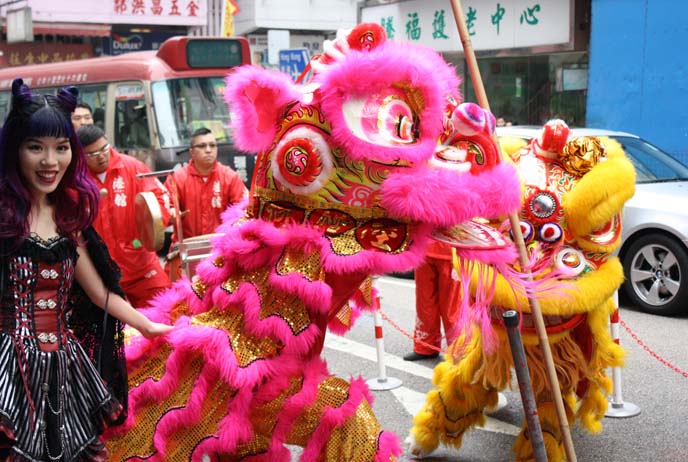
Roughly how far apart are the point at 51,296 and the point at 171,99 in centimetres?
895

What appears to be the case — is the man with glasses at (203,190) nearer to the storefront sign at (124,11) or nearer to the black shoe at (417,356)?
the black shoe at (417,356)

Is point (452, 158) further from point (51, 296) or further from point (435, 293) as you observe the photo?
point (435, 293)

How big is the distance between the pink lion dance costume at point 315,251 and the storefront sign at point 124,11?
20.5 metres

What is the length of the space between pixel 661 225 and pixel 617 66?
23.9 feet

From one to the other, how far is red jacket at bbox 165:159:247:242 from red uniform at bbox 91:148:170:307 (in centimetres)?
60

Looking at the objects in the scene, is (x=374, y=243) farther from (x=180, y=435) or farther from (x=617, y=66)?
(x=617, y=66)

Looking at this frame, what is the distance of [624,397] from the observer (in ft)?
18.3

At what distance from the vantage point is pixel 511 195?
3.07 m

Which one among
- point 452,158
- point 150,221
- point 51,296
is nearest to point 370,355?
point 150,221

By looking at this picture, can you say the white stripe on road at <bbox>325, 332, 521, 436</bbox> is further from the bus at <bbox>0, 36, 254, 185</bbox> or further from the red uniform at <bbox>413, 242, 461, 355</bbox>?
the bus at <bbox>0, 36, 254, 185</bbox>

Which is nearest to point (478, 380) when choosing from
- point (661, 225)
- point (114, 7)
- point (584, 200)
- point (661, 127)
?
point (584, 200)

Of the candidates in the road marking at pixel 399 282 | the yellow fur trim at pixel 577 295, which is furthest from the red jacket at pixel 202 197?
the road marking at pixel 399 282

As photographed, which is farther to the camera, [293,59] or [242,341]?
[293,59]

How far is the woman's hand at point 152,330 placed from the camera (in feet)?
10.0
